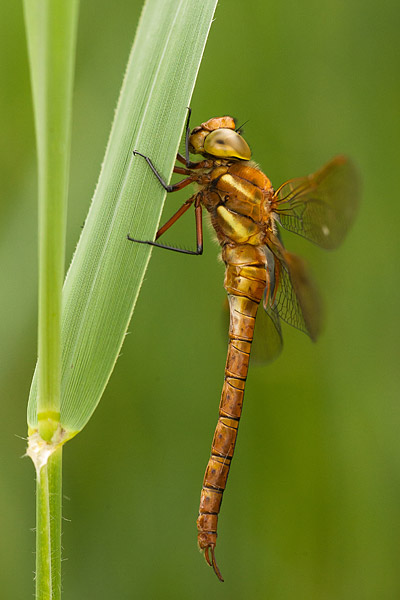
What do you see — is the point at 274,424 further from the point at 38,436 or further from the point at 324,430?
the point at 38,436

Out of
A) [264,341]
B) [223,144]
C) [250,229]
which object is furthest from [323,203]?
[264,341]

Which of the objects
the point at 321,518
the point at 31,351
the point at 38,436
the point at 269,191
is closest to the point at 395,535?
the point at 321,518

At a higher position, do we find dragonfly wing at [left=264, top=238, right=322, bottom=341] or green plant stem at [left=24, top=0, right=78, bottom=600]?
dragonfly wing at [left=264, top=238, right=322, bottom=341]

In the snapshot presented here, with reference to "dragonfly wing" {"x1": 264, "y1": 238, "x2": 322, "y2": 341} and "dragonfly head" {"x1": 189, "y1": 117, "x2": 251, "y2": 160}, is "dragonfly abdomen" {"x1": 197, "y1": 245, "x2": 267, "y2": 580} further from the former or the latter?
"dragonfly head" {"x1": 189, "y1": 117, "x2": 251, "y2": 160}

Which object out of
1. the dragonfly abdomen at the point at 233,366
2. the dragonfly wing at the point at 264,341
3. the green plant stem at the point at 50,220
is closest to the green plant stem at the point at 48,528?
the green plant stem at the point at 50,220

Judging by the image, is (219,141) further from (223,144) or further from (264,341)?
(264,341)

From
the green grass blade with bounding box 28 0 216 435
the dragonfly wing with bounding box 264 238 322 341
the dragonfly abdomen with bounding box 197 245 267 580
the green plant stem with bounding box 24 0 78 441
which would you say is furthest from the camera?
the dragonfly wing with bounding box 264 238 322 341

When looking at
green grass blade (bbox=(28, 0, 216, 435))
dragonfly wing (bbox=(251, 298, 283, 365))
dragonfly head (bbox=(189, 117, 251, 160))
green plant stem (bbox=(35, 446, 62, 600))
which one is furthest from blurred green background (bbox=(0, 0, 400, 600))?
green plant stem (bbox=(35, 446, 62, 600))
